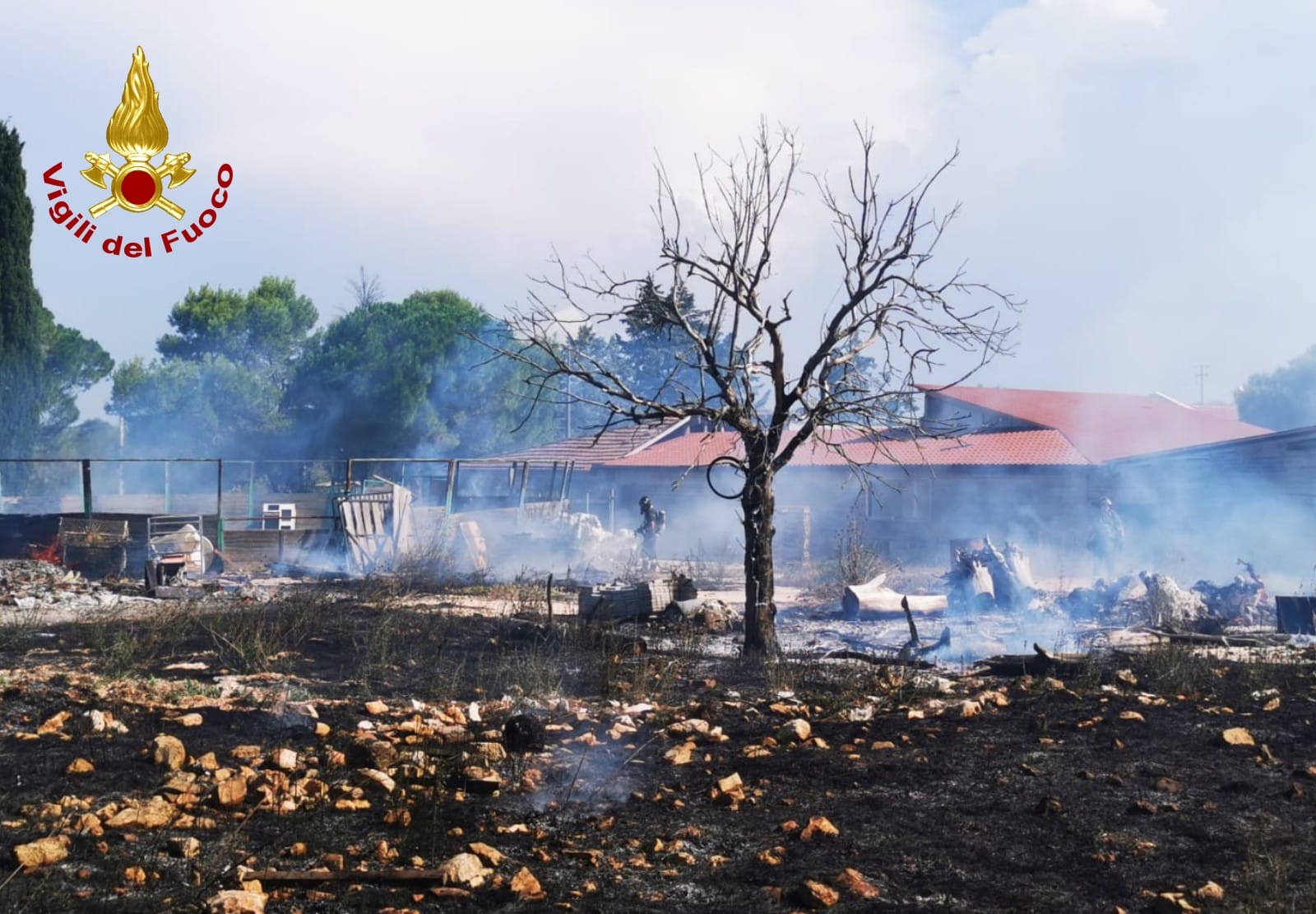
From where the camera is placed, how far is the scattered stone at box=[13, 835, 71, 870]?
441 cm

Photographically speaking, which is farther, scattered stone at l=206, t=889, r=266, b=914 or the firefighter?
the firefighter

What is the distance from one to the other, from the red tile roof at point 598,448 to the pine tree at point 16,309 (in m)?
14.4

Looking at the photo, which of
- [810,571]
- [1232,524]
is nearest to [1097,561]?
[1232,524]

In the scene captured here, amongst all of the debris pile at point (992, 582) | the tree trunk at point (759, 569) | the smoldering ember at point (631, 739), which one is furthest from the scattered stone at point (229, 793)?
the debris pile at point (992, 582)

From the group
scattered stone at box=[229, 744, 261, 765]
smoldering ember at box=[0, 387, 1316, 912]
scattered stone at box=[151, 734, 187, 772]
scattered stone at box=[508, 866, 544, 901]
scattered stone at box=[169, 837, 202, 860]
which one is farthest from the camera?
scattered stone at box=[229, 744, 261, 765]

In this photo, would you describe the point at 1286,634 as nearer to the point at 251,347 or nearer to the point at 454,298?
the point at 454,298

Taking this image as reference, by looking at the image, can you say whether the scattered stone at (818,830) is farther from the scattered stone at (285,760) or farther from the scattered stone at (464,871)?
the scattered stone at (285,760)

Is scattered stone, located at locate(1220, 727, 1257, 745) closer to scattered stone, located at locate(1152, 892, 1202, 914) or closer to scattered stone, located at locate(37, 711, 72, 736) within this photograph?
scattered stone, located at locate(1152, 892, 1202, 914)

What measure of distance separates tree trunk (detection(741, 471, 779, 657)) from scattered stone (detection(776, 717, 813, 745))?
3.04 metres

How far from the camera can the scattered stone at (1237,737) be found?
6633 mm

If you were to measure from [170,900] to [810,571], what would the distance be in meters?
18.9

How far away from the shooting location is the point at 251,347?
49438mm

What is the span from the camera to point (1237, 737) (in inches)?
262

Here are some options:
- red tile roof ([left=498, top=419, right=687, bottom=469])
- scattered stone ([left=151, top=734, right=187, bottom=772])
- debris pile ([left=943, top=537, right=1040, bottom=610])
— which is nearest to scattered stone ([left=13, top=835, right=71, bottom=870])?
scattered stone ([left=151, top=734, right=187, bottom=772])
